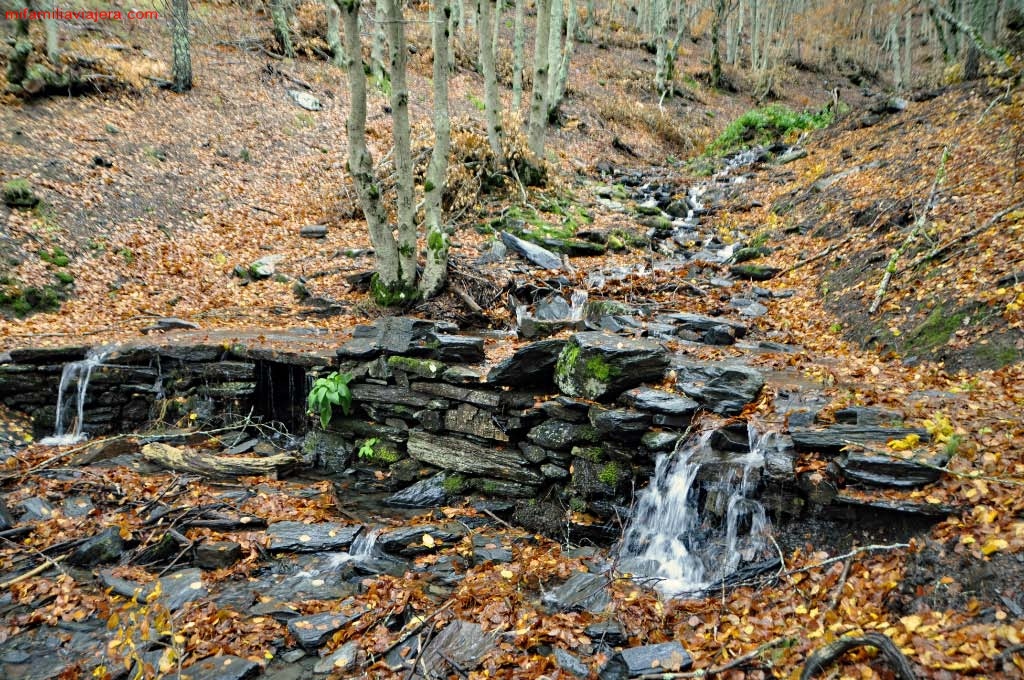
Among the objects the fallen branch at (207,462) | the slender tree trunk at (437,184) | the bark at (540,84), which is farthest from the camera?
the bark at (540,84)

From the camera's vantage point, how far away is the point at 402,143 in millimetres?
9953

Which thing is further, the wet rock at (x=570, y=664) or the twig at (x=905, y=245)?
the twig at (x=905, y=245)

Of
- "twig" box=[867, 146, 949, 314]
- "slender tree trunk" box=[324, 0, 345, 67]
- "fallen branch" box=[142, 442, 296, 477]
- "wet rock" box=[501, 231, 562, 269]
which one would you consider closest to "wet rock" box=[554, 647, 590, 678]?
"fallen branch" box=[142, 442, 296, 477]

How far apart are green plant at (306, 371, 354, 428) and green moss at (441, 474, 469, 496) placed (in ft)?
4.21

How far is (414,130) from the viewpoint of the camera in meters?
17.2

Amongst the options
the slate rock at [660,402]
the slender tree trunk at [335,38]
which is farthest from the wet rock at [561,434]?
the slender tree trunk at [335,38]

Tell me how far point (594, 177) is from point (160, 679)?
17.3 meters

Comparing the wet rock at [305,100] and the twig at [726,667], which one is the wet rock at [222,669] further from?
the wet rock at [305,100]

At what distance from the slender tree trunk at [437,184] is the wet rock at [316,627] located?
6397 millimetres

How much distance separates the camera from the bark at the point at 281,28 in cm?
2162

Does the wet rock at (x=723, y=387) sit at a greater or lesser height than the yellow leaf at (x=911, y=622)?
greater

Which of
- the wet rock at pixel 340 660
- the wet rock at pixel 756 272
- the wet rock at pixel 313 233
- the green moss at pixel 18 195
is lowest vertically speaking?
the wet rock at pixel 340 660

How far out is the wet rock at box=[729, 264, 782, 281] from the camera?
36.5 feet

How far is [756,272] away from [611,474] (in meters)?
6.45
